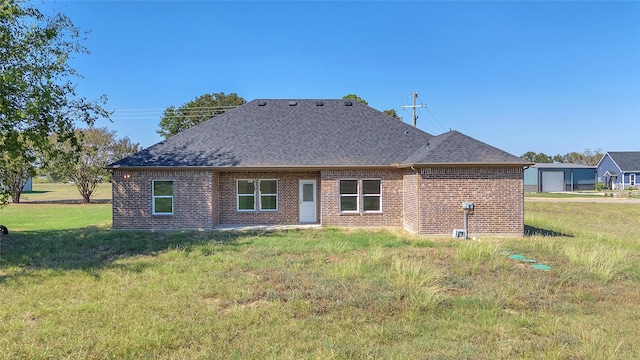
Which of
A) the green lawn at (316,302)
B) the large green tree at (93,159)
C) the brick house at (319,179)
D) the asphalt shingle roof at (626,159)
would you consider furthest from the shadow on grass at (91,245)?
the asphalt shingle roof at (626,159)

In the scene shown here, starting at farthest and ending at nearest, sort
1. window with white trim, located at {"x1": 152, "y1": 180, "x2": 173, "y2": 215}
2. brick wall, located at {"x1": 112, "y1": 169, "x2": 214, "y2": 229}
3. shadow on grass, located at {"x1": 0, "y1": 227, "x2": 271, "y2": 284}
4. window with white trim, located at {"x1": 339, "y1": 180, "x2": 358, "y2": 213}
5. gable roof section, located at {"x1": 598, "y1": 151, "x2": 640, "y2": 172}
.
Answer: gable roof section, located at {"x1": 598, "y1": 151, "x2": 640, "y2": 172}, window with white trim, located at {"x1": 339, "y1": 180, "x2": 358, "y2": 213}, window with white trim, located at {"x1": 152, "y1": 180, "x2": 173, "y2": 215}, brick wall, located at {"x1": 112, "y1": 169, "x2": 214, "y2": 229}, shadow on grass, located at {"x1": 0, "y1": 227, "x2": 271, "y2": 284}

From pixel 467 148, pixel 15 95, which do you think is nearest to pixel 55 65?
pixel 15 95

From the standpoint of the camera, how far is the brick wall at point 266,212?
17.1m

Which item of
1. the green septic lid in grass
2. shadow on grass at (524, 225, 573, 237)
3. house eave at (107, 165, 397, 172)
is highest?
house eave at (107, 165, 397, 172)

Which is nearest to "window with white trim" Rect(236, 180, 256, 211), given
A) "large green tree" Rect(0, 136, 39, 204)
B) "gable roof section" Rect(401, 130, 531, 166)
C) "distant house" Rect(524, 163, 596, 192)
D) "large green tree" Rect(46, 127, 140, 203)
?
"gable roof section" Rect(401, 130, 531, 166)

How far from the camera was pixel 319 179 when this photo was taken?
17281 mm

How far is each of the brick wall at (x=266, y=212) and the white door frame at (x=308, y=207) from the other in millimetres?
150

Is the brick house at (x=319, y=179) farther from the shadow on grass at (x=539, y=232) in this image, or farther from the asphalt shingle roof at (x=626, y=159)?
the asphalt shingle roof at (x=626, y=159)

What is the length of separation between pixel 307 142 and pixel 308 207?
3.01 m

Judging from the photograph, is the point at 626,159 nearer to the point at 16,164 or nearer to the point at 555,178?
the point at 555,178

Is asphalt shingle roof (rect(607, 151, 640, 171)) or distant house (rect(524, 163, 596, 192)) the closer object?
distant house (rect(524, 163, 596, 192))

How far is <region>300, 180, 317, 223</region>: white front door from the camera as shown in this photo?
17.4 meters

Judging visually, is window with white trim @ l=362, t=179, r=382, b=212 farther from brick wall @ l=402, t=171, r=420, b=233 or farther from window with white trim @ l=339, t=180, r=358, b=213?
brick wall @ l=402, t=171, r=420, b=233

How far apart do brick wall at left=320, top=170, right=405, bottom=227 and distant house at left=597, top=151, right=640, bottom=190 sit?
4746cm
